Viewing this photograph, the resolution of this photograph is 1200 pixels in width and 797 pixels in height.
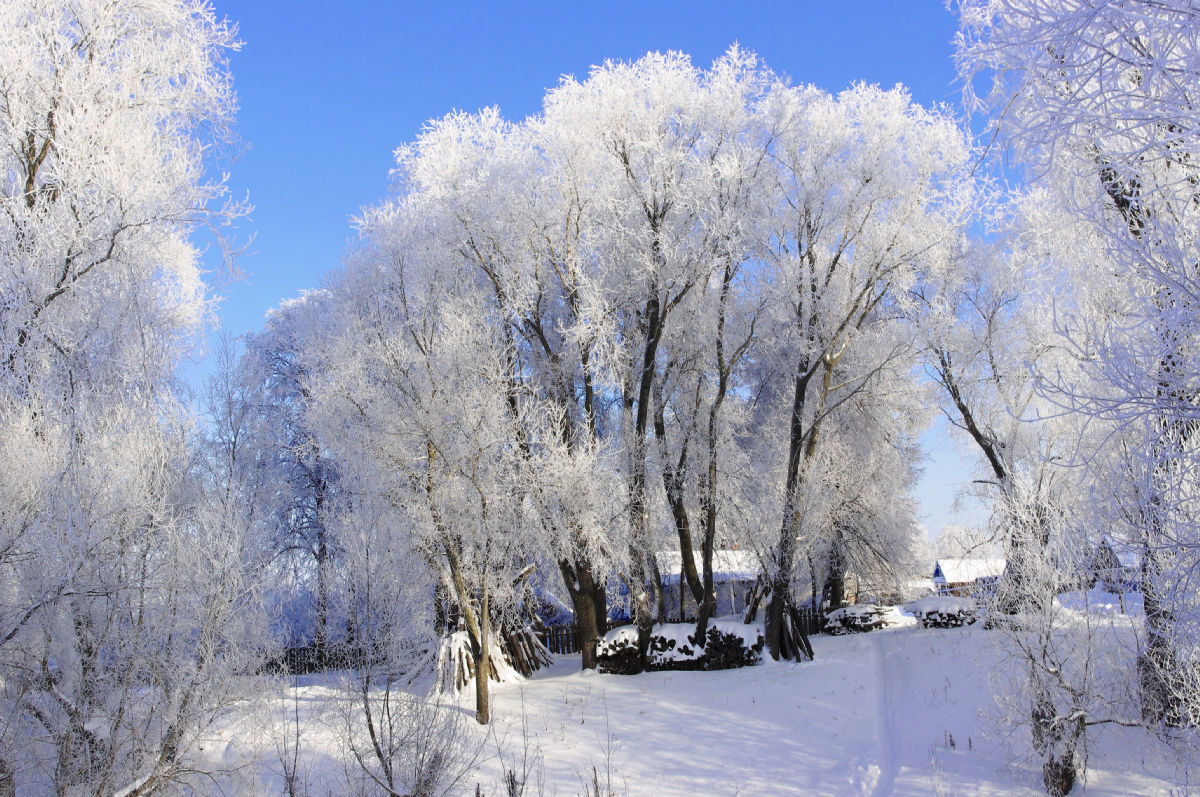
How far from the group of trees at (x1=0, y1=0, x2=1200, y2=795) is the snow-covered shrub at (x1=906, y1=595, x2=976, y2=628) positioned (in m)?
2.09

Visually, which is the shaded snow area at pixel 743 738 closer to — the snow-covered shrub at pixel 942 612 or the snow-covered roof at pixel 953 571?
the snow-covered shrub at pixel 942 612

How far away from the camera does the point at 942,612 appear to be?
2072cm

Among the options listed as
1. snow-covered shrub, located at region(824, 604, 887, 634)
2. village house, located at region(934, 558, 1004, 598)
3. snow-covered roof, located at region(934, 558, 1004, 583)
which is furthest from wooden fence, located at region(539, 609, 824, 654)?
snow-covered roof, located at region(934, 558, 1004, 583)

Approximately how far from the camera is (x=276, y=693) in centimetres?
912

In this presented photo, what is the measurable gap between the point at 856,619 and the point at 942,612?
9.10 ft

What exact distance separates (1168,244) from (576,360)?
1316cm

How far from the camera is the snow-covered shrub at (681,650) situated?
51.8ft

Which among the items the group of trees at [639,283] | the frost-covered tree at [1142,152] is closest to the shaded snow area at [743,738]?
the group of trees at [639,283]

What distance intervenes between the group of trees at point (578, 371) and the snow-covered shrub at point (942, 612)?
2.09 metres

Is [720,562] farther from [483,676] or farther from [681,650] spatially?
[483,676]

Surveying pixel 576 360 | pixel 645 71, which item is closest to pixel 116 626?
pixel 576 360

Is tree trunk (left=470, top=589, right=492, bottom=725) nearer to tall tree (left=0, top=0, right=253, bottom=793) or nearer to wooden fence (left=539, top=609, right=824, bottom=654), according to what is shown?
tall tree (left=0, top=0, right=253, bottom=793)

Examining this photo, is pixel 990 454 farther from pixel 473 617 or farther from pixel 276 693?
pixel 276 693

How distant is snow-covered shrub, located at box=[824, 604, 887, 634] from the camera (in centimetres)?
2267
